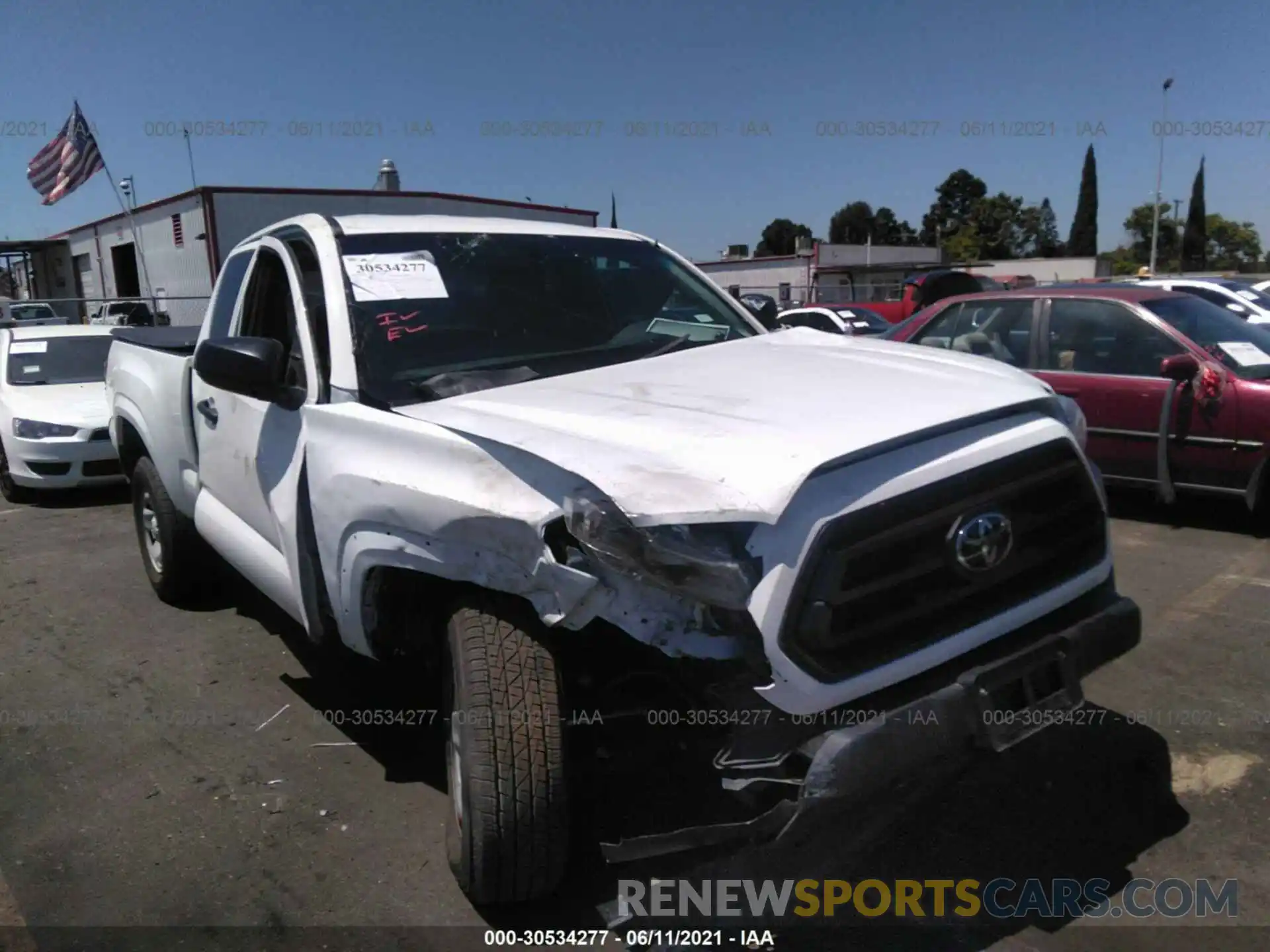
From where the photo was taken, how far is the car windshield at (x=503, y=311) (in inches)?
122

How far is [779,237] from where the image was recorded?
100 metres

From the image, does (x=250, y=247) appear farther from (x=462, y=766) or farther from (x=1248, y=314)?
(x=1248, y=314)

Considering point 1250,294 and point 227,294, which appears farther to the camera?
point 1250,294

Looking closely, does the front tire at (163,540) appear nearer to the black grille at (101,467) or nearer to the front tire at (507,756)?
the front tire at (507,756)

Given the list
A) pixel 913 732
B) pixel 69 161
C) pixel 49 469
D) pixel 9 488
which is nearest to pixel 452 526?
pixel 913 732

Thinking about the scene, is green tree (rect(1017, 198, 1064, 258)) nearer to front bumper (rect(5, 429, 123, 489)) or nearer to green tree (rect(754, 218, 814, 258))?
green tree (rect(754, 218, 814, 258))

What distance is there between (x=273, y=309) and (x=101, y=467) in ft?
17.1

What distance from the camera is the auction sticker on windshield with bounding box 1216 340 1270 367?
6.11 m

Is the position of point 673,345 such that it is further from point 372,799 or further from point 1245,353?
point 1245,353

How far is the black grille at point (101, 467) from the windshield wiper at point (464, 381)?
20.7ft

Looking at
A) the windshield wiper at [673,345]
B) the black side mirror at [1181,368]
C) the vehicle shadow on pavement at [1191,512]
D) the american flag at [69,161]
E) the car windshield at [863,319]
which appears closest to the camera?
the windshield wiper at [673,345]

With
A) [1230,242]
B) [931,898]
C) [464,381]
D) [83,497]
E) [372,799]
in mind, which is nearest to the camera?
[931,898]

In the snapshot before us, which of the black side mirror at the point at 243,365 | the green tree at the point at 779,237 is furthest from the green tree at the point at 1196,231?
the black side mirror at the point at 243,365

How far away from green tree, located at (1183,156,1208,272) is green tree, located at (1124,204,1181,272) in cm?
98
